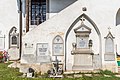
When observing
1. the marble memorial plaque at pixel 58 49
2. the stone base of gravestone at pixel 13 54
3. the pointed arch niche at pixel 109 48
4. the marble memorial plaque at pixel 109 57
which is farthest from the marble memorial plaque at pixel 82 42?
the stone base of gravestone at pixel 13 54

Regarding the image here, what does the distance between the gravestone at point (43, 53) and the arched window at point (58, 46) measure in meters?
0.52

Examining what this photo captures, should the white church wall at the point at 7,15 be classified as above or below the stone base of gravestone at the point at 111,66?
above

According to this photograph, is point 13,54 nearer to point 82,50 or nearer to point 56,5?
point 56,5

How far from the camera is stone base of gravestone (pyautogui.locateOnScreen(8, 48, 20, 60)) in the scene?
77.5ft

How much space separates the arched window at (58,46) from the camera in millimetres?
15508

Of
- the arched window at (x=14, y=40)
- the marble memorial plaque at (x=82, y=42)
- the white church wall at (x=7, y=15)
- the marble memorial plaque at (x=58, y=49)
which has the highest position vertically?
the white church wall at (x=7, y=15)

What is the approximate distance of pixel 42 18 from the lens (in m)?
23.4

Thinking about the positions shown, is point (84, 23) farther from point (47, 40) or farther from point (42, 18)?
point (42, 18)

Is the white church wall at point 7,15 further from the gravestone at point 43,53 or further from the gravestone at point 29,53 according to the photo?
the gravestone at point 43,53

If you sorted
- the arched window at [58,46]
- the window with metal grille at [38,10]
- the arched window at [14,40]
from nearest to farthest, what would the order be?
the arched window at [58,46], the window with metal grille at [38,10], the arched window at [14,40]

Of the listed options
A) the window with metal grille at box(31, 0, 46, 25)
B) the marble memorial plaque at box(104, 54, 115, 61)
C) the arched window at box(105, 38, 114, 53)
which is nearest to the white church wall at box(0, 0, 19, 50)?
the window with metal grille at box(31, 0, 46, 25)

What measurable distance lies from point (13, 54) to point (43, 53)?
9113 millimetres

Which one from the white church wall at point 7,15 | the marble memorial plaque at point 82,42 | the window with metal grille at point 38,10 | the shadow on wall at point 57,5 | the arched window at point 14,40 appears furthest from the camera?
the white church wall at point 7,15

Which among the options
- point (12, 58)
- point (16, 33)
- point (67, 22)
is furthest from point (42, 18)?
point (67, 22)
